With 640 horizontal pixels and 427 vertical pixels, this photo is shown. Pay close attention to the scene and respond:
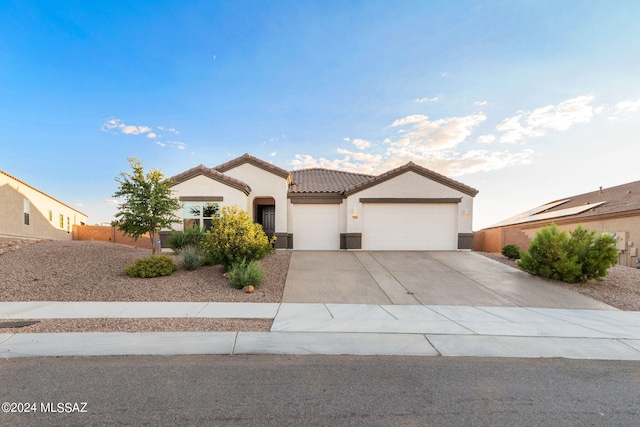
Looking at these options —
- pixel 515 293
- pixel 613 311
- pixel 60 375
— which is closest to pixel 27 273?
pixel 60 375

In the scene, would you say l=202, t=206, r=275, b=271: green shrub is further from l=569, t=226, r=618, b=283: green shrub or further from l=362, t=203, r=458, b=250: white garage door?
l=569, t=226, r=618, b=283: green shrub

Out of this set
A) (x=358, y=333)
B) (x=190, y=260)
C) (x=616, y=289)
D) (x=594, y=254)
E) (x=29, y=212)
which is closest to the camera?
(x=358, y=333)

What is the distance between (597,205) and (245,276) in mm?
22724

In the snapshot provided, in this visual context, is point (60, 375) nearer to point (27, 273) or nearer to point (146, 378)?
point (146, 378)

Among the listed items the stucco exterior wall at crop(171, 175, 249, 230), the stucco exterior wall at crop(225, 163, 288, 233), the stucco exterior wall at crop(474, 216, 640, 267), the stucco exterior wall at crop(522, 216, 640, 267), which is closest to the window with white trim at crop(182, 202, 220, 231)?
the stucco exterior wall at crop(171, 175, 249, 230)

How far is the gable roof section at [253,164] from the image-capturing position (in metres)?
17.1

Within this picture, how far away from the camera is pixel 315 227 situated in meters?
17.4

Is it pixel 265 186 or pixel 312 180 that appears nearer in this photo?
pixel 265 186

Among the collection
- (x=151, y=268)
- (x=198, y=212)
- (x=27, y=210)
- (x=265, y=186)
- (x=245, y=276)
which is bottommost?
(x=245, y=276)

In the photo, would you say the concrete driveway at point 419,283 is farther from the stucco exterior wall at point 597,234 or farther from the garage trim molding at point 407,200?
the stucco exterior wall at point 597,234

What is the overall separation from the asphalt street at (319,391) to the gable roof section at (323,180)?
13.2 meters

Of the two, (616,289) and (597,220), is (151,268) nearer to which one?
(616,289)

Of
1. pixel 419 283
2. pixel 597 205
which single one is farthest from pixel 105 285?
pixel 597 205

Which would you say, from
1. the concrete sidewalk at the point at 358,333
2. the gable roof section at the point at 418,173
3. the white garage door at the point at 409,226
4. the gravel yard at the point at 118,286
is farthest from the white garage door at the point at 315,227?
the concrete sidewalk at the point at 358,333
